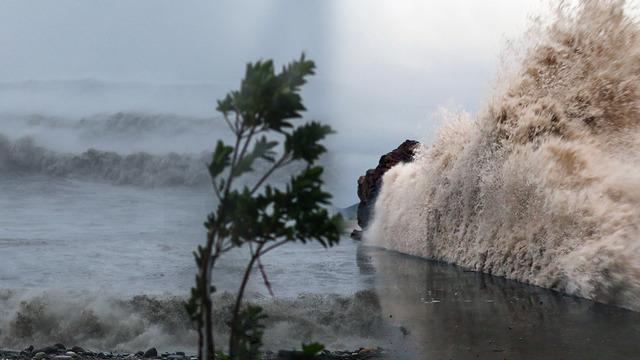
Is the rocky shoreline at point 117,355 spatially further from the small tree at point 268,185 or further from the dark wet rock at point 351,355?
the small tree at point 268,185

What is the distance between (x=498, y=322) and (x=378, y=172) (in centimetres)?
1209

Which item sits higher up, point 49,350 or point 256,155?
point 256,155

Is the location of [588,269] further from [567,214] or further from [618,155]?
[618,155]

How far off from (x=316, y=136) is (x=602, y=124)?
7513mm

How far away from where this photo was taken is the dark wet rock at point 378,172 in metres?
17.3

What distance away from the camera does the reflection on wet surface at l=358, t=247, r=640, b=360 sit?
14.8 feet

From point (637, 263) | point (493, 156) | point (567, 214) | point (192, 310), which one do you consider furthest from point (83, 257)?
point (192, 310)

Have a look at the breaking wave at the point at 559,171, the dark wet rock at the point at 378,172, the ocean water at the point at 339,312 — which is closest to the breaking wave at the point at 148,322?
the ocean water at the point at 339,312

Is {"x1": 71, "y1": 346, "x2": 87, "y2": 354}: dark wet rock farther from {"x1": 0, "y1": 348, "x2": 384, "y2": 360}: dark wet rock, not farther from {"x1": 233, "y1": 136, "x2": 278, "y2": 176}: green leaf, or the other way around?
{"x1": 233, "y1": 136, "x2": 278, "y2": 176}: green leaf

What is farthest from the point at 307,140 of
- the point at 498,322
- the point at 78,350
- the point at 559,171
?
the point at 559,171

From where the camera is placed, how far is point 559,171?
777cm

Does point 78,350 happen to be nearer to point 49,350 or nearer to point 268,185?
point 49,350

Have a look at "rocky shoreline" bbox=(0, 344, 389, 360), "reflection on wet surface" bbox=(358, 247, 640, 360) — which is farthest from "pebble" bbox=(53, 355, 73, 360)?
"reflection on wet surface" bbox=(358, 247, 640, 360)

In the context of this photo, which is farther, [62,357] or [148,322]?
[148,322]
